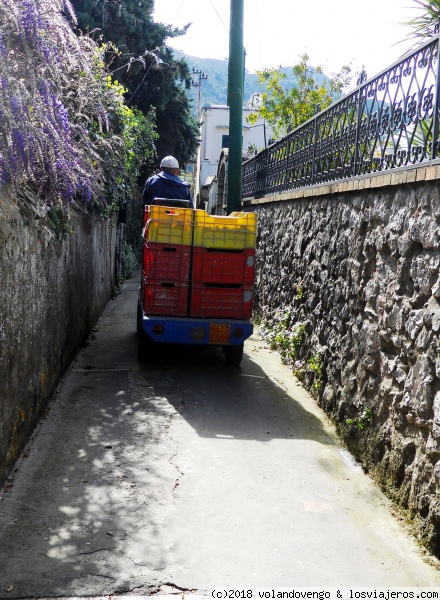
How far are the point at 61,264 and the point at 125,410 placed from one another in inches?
67.4

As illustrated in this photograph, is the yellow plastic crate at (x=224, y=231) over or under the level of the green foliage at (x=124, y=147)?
under

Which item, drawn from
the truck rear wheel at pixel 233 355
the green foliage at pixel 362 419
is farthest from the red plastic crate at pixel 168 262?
the green foliage at pixel 362 419

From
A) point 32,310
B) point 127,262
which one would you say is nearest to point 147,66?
point 127,262

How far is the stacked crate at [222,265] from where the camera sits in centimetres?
736

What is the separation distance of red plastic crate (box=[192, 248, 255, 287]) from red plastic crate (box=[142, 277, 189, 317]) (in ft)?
0.72

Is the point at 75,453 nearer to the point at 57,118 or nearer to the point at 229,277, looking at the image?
the point at 57,118

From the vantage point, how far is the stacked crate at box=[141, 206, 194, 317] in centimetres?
729

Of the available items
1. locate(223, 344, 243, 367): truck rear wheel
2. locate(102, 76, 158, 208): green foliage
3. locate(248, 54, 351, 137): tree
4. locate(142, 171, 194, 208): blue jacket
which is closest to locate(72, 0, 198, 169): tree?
locate(102, 76, 158, 208): green foliage

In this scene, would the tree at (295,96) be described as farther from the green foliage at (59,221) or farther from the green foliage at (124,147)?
the green foliage at (59,221)

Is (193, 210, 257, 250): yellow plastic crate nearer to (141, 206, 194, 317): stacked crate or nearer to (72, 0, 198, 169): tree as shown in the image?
(141, 206, 194, 317): stacked crate

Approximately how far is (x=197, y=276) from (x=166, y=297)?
1.41ft

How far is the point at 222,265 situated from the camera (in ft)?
24.4

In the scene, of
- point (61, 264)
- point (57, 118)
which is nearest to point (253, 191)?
point (61, 264)

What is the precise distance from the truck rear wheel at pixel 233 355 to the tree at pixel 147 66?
11.0 meters
